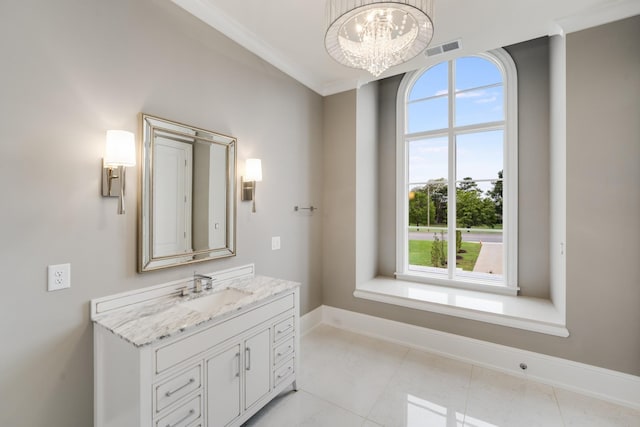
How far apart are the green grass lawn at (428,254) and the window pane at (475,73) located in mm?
1830

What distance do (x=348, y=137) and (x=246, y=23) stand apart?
149 centimetres

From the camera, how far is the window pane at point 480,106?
3094 millimetres

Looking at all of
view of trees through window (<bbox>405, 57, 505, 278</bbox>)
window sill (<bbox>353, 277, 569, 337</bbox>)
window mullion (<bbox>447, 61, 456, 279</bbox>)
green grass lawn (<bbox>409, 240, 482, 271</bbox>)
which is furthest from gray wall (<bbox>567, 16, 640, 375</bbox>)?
window mullion (<bbox>447, 61, 456, 279</bbox>)

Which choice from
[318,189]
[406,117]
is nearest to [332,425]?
[318,189]

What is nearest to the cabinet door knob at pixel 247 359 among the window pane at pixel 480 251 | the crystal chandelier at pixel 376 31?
the crystal chandelier at pixel 376 31

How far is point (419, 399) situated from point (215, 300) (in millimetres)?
1652

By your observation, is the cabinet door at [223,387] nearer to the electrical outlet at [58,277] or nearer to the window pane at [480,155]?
the electrical outlet at [58,277]

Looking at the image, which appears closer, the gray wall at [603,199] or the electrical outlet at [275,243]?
the gray wall at [603,199]

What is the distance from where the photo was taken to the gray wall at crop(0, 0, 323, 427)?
1282 mm

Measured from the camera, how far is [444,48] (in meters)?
2.53

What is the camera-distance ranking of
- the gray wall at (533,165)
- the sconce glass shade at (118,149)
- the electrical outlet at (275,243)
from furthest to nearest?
the gray wall at (533,165), the electrical outlet at (275,243), the sconce glass shade at (118,149)

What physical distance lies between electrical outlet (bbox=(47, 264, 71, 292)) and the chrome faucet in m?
0.67

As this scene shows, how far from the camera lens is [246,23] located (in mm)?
2229

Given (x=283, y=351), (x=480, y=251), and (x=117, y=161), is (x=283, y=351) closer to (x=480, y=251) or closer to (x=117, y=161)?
(x=117, y=161)
